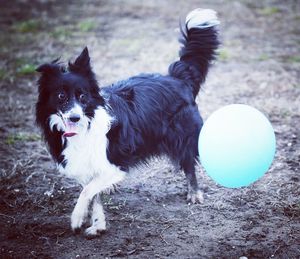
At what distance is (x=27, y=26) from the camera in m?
10.1

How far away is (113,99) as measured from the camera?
12.6 feet

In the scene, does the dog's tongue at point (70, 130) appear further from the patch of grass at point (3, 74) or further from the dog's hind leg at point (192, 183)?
the patch of grass at point (3, 74)

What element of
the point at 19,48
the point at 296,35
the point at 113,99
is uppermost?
the point at 113,99

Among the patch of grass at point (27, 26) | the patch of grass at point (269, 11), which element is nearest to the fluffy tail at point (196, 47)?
the patch of grass at point (27, 26)

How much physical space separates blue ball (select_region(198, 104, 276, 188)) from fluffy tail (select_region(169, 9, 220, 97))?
0.69m

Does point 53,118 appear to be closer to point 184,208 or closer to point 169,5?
point 184,208

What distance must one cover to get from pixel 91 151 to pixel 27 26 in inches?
286

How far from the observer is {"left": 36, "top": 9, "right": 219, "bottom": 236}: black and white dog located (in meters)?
3.57

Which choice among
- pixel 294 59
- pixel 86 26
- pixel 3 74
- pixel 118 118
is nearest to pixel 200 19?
pixel 118 118

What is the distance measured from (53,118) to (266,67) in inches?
190

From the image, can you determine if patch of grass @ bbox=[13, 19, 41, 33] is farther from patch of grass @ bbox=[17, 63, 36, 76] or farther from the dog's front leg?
the dog's front leg

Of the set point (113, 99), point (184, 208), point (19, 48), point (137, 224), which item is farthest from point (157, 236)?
point (19, 48)

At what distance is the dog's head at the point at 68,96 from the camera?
3.50 meters

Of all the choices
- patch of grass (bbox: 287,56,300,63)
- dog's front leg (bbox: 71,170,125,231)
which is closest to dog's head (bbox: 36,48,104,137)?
dog's front leg (bbox: 71,170,125,231)
